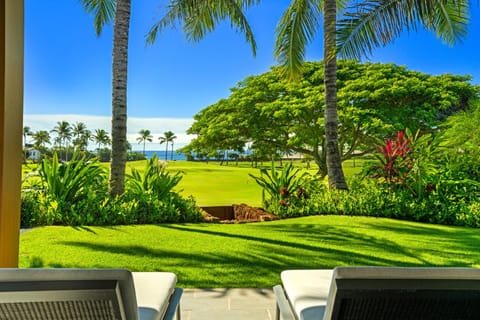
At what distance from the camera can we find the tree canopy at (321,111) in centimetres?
968

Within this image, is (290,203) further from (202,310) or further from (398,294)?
(398,294)

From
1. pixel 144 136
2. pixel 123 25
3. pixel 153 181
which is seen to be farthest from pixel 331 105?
pixel 123 25

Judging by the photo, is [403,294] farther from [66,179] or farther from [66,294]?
[66,179]

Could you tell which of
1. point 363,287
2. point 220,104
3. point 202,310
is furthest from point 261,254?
point 220,104

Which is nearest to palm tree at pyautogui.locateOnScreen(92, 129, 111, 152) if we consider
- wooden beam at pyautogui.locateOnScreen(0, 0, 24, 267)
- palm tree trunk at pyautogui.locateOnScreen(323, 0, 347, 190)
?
palm tree trunk at pyautogui.locateOnScreen(323, 0, 347, 190)

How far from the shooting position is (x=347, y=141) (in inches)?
390

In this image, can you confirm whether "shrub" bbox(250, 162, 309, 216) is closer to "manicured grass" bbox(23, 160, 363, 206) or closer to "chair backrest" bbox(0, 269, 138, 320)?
"manicured grass" bbox(23, 160, 363, 206)

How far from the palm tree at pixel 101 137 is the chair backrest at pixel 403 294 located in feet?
23.7

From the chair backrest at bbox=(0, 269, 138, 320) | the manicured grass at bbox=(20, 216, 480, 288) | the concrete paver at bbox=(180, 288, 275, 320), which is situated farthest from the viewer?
the manicured grass at bbox=(20, 216, 480, 288)

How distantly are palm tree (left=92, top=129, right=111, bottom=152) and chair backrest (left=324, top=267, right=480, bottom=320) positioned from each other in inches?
285

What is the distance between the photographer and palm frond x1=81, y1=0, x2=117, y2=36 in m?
7.31

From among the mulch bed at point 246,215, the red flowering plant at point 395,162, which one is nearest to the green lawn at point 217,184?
the mulch bed at point 246,215

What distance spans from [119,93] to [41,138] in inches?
77.4

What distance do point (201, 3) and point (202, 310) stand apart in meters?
5.72
